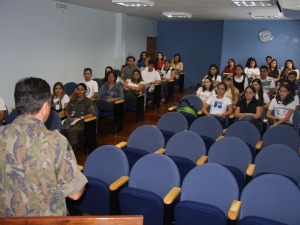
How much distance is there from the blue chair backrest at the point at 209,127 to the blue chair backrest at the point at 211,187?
1.75 m

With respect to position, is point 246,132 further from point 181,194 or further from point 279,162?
point 181,194

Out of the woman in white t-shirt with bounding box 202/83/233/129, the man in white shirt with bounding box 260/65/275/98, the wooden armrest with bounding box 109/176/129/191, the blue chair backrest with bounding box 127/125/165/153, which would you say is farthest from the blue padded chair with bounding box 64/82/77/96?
the wooden armrest with bounding box 109/176/129/191

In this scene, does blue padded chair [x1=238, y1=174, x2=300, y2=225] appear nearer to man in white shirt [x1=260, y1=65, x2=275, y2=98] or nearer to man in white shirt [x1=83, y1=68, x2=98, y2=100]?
man in white shirt [x1=83, y1=68, x2=98, y2=100]

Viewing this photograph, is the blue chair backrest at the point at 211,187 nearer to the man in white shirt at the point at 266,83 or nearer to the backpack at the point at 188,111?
the backpack at the point at 188,111

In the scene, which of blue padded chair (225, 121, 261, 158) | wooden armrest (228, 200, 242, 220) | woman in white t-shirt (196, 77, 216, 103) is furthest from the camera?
woman in white t-shirt (196, 77, 216, 103)

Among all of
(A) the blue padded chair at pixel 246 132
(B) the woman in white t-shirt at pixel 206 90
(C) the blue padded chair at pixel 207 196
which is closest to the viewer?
(C) the blue padded chair at pixel 207 196

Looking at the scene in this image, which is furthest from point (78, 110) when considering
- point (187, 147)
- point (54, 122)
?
point (187, 147)

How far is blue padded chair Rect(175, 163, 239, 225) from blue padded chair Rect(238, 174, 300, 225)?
0.42 ft

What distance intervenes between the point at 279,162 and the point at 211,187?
36.2 inches

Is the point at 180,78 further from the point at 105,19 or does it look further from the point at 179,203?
the point at 179,203

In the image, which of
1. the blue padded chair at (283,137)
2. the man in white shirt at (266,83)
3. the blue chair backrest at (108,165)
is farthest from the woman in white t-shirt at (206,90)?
the blue chair backrest at (108,165)

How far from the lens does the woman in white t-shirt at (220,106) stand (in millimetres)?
5762

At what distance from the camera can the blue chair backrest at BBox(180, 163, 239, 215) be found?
2768 mm

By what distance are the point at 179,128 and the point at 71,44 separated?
15.9 ft
